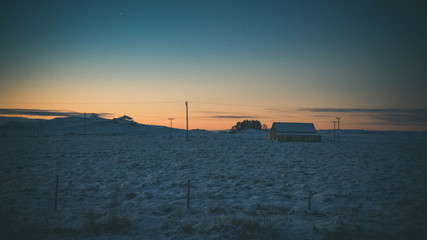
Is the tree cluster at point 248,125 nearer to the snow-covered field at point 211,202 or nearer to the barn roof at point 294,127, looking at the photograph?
the barn roof at point 294,127

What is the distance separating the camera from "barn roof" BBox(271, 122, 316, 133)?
53.9 meters

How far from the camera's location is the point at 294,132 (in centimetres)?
5362

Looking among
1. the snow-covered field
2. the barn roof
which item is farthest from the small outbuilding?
the snow-covered field

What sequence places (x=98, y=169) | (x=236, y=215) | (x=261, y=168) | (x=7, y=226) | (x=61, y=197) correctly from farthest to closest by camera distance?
1. (x=261, y=168)
2. (x=98, y=169)
3. (x=61, y=197)
4. (x=236, y=215)
5. (x=7, y=226)

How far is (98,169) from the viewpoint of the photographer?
17.3 m

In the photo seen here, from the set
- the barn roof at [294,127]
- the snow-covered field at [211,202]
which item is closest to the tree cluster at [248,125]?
the barn roof at [294,127]

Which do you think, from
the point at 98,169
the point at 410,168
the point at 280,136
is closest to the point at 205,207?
the point at 98,169

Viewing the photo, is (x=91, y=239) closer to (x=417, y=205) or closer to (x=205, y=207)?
(x=205, y=207)

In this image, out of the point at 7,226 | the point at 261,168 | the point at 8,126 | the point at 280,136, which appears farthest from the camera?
the point at 8,126

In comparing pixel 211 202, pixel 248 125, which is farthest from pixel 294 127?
pixel 248 125

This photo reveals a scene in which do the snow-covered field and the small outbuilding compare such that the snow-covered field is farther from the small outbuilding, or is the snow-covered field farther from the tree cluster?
the tree cluster

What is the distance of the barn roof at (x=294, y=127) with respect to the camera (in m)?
53.9

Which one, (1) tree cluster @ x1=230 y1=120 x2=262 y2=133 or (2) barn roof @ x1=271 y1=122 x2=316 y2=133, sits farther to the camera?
(1) tree cluster @ x1=230 y1=120 x2=262 y2=133

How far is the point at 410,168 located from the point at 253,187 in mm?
15559
